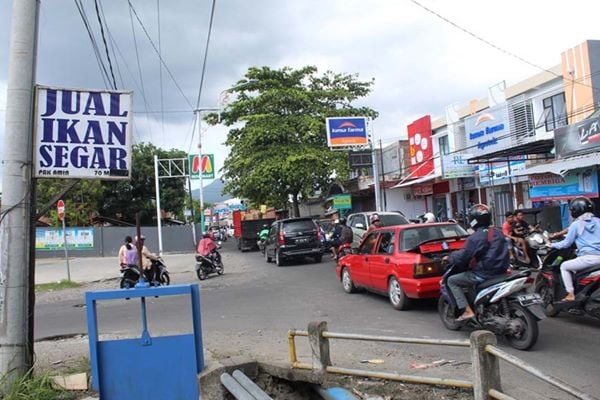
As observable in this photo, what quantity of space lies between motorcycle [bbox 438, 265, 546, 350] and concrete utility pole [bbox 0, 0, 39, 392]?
16.7 ft

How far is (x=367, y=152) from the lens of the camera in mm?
27219

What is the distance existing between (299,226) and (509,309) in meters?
13.6

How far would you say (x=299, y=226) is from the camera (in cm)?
1975

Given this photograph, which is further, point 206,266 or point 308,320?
point 206,266

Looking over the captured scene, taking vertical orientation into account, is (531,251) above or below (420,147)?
below

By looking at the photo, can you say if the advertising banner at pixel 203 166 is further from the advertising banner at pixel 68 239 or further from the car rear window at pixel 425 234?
the car rear window at pixel 425 234

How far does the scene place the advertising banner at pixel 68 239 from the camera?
34.8 metres

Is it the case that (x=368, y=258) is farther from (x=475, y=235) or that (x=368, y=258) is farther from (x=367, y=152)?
(x=367, y=152)

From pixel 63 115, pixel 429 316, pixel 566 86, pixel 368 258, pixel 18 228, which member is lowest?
pixel 429 316

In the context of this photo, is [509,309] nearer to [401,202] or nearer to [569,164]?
[569,164]

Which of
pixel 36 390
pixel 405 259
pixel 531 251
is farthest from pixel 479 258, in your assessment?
pixel 531 251

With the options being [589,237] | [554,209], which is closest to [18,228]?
[589,237]

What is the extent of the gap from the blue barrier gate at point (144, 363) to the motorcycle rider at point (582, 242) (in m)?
4.86

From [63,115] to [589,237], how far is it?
6.60 metres
